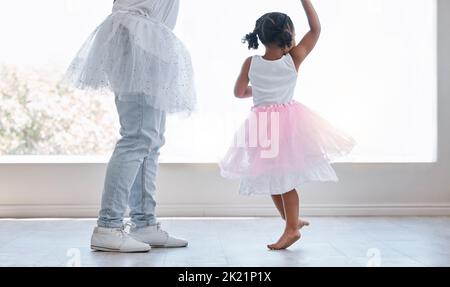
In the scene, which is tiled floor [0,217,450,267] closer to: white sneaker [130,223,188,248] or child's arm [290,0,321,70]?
white sneaker [130,223,188,248]

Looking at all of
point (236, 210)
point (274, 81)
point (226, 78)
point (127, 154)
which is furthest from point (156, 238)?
point (226, 78)

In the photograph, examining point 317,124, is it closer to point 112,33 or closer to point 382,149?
point 112,33

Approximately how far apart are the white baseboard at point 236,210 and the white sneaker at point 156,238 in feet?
2.60

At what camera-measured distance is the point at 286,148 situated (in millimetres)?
2369

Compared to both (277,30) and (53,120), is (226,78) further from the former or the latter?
(277,30)

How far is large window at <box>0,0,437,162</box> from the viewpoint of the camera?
3.29 metres

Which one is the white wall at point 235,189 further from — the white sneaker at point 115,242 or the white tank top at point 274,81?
the white sneaker at point 115,242

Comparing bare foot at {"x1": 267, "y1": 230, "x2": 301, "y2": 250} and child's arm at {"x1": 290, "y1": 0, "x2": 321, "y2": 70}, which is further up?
child's arm at {"x1": 290, "y1": 0, "x2": 321, "y2": 70}

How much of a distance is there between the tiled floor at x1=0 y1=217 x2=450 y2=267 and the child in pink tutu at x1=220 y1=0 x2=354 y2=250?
156 mm

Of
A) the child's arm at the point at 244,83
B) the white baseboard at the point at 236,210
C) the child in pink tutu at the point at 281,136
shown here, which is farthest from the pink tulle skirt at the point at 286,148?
the white baseboard at the point at 236,210

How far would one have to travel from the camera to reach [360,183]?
10.6 ft

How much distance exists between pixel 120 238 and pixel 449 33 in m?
1.77

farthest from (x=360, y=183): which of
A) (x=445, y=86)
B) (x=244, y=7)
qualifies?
(x=244, y=7)

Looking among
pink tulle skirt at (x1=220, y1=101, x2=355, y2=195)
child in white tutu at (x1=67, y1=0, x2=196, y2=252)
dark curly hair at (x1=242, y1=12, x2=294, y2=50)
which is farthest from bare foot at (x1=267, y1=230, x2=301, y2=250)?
dark curly hair at (x1=242, y1=12, x2=294, y2=50)
